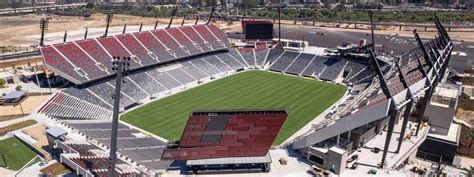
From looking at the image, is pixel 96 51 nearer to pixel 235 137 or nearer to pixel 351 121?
pixel 235 137

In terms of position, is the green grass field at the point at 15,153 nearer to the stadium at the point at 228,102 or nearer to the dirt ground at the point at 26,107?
the stadium at the point at 228,102

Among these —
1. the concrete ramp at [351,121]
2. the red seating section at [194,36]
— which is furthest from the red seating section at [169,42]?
the concrete ramp at [351,121]

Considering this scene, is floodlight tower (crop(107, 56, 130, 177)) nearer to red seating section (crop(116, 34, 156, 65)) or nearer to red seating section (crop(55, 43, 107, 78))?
red seating section (crop(55, 43, 107, 78))

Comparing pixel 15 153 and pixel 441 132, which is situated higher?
pixel 441 132

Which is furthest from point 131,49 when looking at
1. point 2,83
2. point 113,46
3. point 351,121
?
point 351,121

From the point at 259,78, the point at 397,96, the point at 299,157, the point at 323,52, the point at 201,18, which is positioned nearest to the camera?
the point at 397,96

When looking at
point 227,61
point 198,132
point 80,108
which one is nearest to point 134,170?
point 198,132

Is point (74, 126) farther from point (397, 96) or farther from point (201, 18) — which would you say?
point (201, 18)
